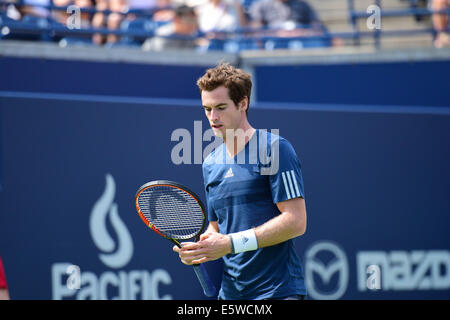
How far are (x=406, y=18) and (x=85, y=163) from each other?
20.3 feet

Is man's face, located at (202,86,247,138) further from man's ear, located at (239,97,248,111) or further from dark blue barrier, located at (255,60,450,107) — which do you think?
dark blue barrier, located at (255,60,450,107)

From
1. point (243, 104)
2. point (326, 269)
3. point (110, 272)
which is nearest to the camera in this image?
point (243, 104)

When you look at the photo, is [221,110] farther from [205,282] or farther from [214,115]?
[205,282]

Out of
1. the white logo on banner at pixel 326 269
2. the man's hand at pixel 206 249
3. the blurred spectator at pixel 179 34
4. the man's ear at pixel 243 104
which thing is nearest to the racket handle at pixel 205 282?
the man's hand at pixel 206 249

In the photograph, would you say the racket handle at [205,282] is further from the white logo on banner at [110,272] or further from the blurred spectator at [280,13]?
the blurred spectator at [280,13]

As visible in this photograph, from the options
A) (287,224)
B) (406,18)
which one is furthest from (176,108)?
(406,18)

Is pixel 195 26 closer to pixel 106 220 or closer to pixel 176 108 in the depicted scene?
pixel 176 108

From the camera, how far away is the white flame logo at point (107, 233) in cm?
624

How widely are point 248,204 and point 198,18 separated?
577 cm

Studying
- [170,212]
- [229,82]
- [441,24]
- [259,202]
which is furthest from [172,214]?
[441,24]

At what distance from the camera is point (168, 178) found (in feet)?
21.3

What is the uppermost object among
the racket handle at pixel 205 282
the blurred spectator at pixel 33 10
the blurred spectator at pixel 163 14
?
the blurred spectator at pixel 163 14

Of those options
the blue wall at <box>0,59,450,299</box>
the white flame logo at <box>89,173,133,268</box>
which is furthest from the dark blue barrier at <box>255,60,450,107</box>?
the white flame logo at <box>89,173,133,268</box>

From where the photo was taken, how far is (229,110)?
3.70 m
